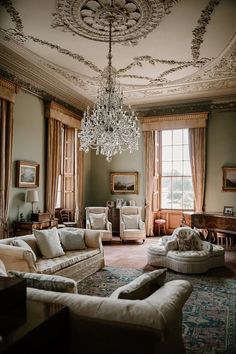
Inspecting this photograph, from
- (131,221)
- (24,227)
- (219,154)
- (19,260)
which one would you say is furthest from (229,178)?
(19,260)

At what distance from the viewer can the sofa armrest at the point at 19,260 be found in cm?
370

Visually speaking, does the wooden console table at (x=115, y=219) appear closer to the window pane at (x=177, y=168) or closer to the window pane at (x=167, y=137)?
the window pane at (x=177, y=168)

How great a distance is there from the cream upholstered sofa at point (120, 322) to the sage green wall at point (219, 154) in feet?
21.8

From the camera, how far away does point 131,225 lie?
8.20 m

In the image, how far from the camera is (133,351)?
5.71ft

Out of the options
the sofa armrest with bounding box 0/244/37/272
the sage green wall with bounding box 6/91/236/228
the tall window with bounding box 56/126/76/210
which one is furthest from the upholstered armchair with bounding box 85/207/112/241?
the sofa armrest with bounding box 0/244/37/272

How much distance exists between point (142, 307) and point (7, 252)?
2536 millimetres

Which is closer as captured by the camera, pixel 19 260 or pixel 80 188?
pixel 19 260

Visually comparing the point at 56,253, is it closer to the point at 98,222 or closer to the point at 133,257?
the point at 133,257

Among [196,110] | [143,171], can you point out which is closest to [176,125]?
[196,110]

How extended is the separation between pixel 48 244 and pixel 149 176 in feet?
16.4

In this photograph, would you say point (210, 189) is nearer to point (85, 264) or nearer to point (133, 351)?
point (85, 264)

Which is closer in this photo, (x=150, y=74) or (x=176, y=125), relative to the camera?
(x=150, y=74)

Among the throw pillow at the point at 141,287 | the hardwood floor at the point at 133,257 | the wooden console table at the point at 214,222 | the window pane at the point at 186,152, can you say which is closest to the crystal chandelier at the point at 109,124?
the hardwood floor at the point at 133,257
